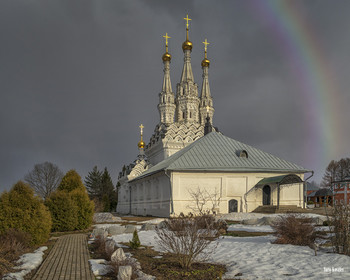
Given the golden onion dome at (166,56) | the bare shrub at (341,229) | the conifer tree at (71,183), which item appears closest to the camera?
the bare shrub at (341,229)

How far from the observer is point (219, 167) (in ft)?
96.4

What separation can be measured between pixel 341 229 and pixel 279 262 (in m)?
2.28

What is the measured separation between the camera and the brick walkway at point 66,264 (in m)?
8.14

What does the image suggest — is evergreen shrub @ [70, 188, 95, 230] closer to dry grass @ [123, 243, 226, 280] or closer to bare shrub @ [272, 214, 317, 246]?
dry grass @ [123, 243, 226, 280]

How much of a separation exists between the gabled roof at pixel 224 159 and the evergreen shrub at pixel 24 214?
50.8ft

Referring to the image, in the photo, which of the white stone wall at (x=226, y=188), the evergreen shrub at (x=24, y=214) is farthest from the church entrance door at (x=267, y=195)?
the evergreen shrub at (x=24, y=214)

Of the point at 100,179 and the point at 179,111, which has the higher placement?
the point at 179,111

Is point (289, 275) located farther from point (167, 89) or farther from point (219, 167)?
point (167, 89)

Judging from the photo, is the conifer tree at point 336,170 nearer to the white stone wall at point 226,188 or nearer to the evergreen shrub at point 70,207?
the white stone wall at point 226,188

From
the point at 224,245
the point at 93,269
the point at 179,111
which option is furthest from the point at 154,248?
the point at 179,111

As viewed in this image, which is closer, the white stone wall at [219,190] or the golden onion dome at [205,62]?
the white stone wall at [219,190]

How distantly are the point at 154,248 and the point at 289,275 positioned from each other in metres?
5.65

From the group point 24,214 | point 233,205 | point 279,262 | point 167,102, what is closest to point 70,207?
point 24,214

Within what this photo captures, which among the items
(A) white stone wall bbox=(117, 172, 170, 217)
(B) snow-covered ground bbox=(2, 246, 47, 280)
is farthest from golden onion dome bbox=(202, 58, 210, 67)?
(B) snow-covered ground bbox=(2, 246, 47, 280)
